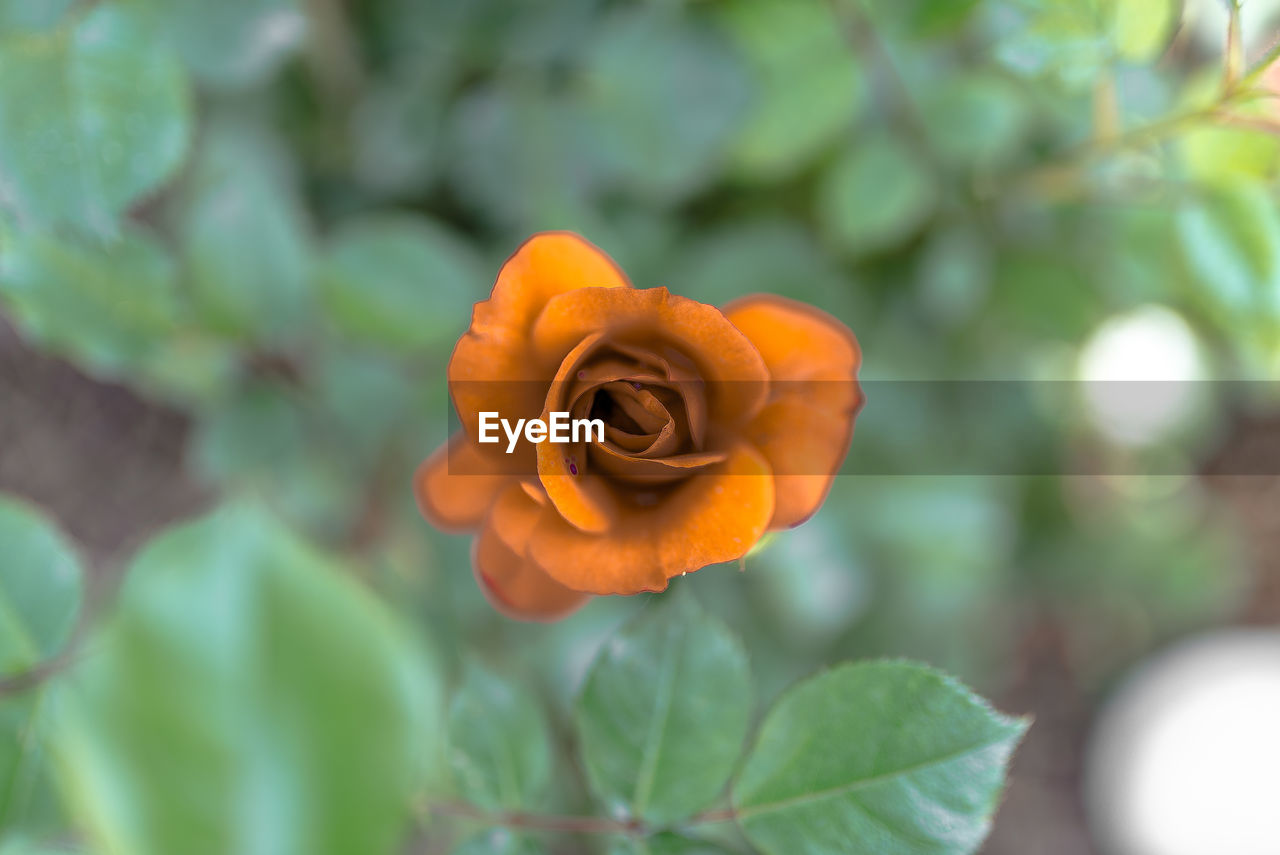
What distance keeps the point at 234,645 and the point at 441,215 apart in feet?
2.42

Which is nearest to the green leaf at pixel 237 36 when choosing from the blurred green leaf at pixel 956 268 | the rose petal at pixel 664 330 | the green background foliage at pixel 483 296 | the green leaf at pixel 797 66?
the green background foliage at pixel 483 296

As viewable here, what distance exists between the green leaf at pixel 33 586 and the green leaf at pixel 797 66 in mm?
567

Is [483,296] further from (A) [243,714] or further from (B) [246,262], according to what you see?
(A) [243,714]

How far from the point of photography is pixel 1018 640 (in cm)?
133

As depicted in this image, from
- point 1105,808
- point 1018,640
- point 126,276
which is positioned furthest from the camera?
point 1018,640

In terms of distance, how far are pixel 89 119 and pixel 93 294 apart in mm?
131

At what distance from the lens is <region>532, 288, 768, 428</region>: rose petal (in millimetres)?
243

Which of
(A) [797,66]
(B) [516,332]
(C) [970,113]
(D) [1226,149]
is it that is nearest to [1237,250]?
(D) [1226,149]

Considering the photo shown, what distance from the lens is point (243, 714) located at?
261 mm

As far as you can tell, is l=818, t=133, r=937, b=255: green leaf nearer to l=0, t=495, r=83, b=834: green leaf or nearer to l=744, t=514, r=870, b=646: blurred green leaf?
l=744, t=514, r=870, b=646: blurred green leaf

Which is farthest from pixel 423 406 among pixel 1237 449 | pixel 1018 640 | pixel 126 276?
pixel 1237 449

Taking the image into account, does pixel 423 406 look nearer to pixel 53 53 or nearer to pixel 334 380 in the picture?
pixel 334 380

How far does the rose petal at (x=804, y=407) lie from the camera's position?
11.2 inches

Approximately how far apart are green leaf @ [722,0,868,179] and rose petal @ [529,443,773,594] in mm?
489
